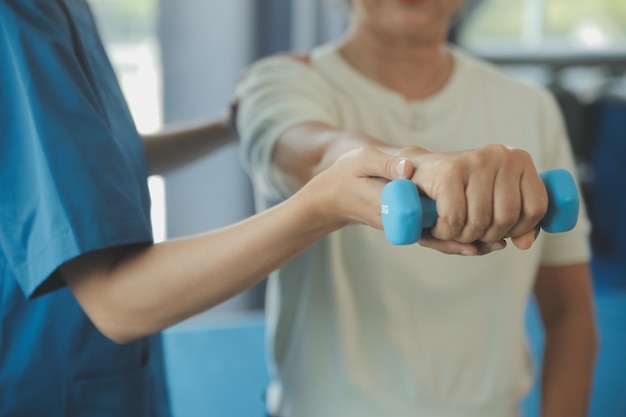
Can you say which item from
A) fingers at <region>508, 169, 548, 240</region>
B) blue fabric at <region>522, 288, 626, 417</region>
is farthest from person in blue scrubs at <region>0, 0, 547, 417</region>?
blue fabric at <region>522, 288, 626, 417</region>

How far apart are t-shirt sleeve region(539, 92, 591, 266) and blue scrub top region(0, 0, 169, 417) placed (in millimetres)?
525

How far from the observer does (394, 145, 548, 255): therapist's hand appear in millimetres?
470

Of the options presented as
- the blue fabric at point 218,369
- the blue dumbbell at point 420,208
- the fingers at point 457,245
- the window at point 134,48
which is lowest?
the blue fabric at point 218,369

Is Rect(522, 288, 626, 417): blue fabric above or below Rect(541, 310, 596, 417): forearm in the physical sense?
below

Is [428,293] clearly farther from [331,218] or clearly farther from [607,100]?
[607,100]

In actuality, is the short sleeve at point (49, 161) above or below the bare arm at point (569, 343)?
above

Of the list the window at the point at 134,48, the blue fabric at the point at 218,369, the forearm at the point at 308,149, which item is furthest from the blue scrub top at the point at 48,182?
the window at the point at 134,48

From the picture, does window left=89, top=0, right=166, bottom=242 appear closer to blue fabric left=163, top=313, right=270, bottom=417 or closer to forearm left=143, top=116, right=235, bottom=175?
blue fabric left=163, top=313, right=270, bottom=417

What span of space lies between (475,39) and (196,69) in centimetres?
113

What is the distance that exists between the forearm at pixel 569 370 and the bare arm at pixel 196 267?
1.77 feet

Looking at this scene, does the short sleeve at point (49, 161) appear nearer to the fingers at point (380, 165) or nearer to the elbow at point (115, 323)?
the elbow at point (115, 323)

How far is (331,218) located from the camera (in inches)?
22.7

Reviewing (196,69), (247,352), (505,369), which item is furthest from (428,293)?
(196,69)

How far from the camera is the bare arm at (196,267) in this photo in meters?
0.58
